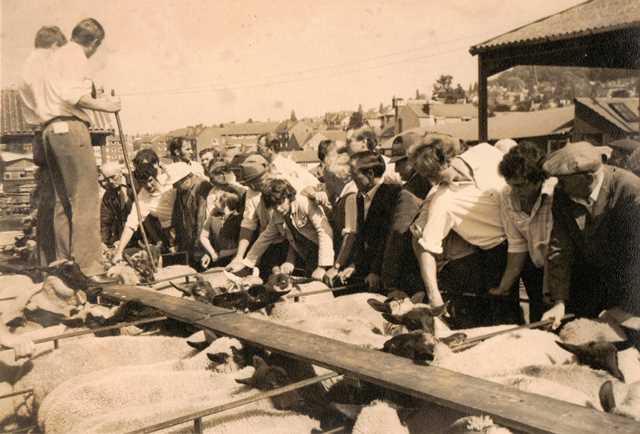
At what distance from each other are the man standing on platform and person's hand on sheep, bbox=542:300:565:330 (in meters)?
4.19

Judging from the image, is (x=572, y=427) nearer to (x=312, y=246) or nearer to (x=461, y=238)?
(x=461, y=238)

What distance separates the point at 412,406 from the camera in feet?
8.99

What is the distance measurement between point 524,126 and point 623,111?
6734 mm

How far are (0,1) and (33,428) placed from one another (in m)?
3.86

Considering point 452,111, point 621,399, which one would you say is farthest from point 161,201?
point 452,111

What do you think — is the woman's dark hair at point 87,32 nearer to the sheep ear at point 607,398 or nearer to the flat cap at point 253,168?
the flat cap at point 253,168

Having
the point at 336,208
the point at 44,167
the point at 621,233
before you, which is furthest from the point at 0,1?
the point at 621,233

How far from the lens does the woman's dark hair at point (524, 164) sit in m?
3.81

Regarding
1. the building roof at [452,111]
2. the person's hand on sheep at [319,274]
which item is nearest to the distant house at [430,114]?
the building roof at [452,111]

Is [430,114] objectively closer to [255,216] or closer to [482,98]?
[482,98]

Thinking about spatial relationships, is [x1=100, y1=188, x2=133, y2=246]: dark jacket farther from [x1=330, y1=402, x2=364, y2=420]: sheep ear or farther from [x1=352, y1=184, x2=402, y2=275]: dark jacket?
[x1=330, y1=402, x2=364, y2=420]: sheep ear

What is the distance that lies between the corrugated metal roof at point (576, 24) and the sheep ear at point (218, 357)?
22.1 ft

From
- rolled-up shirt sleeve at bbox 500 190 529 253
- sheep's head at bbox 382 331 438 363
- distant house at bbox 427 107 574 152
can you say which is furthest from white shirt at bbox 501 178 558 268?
distant house at bbox 427 107 574 152

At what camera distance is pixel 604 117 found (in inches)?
827
